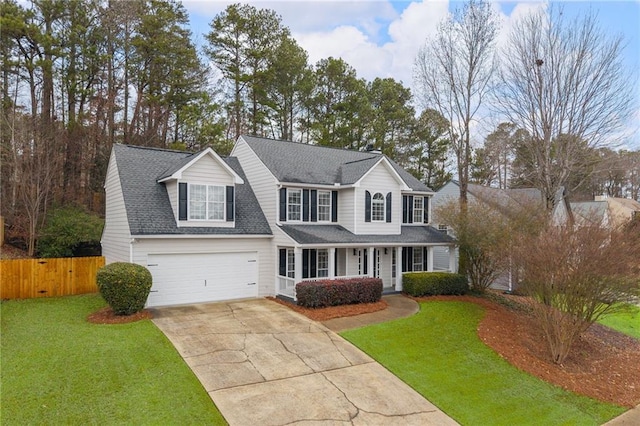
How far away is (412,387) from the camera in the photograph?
8.60m

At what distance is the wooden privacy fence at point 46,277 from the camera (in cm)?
1371

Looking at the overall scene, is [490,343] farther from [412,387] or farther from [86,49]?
[86,49]

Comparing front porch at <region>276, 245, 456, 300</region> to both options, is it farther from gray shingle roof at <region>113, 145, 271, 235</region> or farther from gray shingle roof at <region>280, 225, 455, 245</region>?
gray shingle roof at <region>113, 145, 271, 235</region>

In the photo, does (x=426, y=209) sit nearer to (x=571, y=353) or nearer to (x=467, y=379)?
(x=571, y=353)

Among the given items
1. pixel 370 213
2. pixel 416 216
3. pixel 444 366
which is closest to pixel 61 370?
pixel 444 366

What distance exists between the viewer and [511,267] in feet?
47.5

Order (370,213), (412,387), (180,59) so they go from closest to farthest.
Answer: (412,387) < (370,213) < (180,59)

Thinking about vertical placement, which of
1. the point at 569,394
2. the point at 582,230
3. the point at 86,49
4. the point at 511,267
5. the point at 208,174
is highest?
the point at 86,49

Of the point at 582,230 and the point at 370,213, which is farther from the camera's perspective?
the point at 370,213

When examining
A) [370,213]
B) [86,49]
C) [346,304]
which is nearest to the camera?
[346,304]

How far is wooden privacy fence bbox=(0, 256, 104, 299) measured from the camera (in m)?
13.7

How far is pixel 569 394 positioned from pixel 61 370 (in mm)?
11680

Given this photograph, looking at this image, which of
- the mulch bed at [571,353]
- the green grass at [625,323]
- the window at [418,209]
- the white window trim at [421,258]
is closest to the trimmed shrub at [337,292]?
the mulch bed at [571,353]

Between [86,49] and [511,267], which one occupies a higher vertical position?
[86,49]
